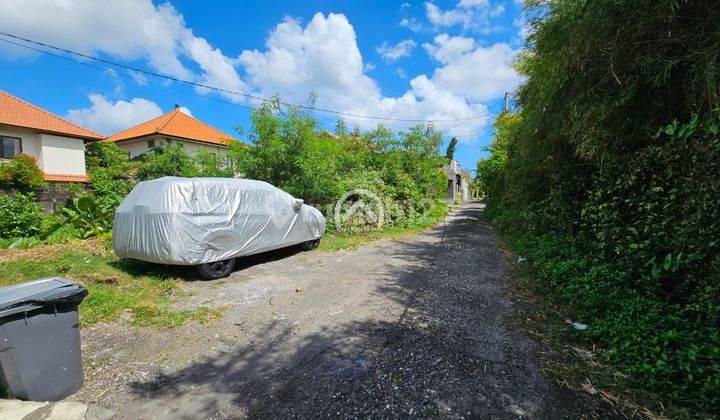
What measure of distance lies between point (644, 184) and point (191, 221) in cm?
559

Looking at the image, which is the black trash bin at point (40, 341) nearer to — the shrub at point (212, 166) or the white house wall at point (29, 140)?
the shrub at point (212, 166)

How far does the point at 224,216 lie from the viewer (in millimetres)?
4980

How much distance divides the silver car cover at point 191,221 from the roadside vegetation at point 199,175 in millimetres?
557

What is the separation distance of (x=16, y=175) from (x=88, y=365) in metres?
12.9

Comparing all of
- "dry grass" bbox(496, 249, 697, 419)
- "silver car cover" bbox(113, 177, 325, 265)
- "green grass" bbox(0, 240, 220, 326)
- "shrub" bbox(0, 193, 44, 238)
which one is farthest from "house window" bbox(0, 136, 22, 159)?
"dry grass" bbox(496, 249, 697, 419)

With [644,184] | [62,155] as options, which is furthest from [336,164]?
[62,155]

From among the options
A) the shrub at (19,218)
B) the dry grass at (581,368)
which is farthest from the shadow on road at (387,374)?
the shrub at (19,218)

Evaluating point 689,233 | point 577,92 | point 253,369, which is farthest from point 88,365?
point 577,92

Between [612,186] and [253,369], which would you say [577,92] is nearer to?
[612,186]

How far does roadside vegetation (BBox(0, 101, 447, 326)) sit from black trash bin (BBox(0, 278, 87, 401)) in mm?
1141

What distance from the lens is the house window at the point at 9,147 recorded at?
13.7 meters

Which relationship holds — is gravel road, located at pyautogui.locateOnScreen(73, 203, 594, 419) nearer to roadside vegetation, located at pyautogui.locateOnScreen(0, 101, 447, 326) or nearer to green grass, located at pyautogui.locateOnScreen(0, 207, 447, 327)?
green grass, located at pyautogui.locateOnScreen(0, 207, 447, 327)

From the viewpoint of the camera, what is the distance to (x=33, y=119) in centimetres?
1470

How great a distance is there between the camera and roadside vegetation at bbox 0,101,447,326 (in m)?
4.43
